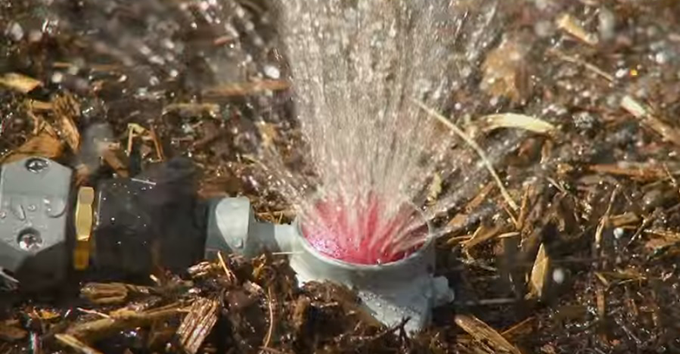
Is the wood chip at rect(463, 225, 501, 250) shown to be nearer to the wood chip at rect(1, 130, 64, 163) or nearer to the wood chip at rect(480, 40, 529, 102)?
the wood chip at rect(480, 40, 529, 102)

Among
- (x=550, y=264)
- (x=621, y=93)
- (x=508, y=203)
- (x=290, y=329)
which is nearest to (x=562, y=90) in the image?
(x=621, y=93)

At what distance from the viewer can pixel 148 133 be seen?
236cm

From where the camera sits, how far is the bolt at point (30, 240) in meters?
1.82

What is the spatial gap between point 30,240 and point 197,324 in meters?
0.28

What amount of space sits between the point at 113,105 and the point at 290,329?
84 cm

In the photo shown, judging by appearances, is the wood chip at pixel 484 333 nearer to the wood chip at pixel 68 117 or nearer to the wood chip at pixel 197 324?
the wood chip at pixel 197 324

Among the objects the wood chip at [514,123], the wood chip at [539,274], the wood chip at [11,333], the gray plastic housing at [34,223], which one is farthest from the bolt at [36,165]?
the wood chip at [514,123]

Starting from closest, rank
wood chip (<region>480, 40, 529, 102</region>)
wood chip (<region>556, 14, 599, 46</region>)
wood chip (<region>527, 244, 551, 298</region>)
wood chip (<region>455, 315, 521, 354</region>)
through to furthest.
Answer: wood chip (<region>455, 315, 521, 354</region>) < wood chip (<region>527, 244, 551, 298</region>) < wood chip (<region>480, 40, 529, 102</region>) < wood chip (<region>556, 14, 599, 46</region>)

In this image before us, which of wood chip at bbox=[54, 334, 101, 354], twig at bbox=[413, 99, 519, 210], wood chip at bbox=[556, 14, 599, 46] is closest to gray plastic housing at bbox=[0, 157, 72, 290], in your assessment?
wood chip at bbox=[54, 334, 101, 354]

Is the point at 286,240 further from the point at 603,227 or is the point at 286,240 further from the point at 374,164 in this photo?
the point at 603,227

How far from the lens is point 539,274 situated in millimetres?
2047

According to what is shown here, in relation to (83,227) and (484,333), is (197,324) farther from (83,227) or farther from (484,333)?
(484,333)

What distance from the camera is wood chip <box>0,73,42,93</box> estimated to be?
2443 millimetres

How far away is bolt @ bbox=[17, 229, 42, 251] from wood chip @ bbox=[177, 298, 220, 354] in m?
0.25
